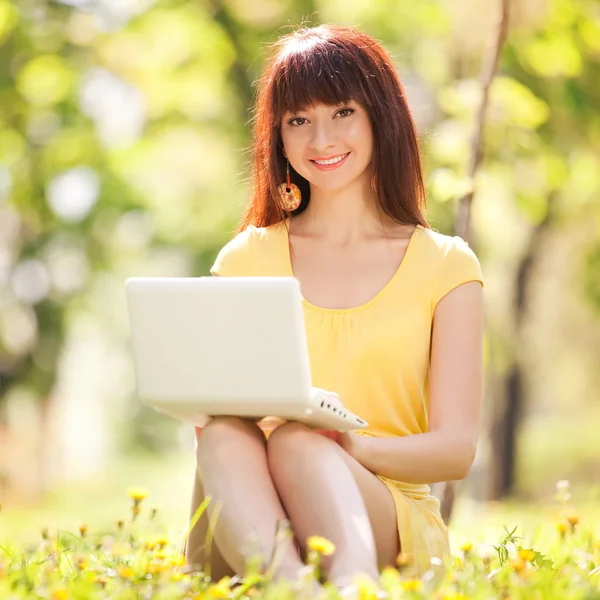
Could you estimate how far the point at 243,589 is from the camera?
6.49ft

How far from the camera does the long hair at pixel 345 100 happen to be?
2.68m

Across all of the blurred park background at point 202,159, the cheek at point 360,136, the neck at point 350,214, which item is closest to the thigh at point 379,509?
the neck at point 350,214

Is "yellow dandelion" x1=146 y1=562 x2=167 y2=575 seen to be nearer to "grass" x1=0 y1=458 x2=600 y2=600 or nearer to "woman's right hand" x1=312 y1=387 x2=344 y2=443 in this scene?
"grass" x1=0 y1=458 x2=600 y2=600

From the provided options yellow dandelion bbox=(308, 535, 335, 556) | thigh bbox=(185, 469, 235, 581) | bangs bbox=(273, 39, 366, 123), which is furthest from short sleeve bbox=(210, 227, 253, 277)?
yellow dandelion bbox=(308, 535, 335, 556)

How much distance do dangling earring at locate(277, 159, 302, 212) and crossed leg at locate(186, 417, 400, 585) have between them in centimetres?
86

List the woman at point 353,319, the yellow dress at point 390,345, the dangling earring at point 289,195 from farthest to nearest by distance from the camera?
the dangling earring at point 289,195
the yellow dress at point 390,345
the woman at point 353,319

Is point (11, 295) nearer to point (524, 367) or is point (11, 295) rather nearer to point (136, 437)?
point (524, 367)

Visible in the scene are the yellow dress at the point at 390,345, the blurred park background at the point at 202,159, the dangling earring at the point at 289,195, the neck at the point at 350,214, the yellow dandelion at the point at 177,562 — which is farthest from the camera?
the blurred park background at the point at 202,159

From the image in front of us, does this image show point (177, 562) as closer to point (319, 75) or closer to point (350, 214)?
point (350, 214)

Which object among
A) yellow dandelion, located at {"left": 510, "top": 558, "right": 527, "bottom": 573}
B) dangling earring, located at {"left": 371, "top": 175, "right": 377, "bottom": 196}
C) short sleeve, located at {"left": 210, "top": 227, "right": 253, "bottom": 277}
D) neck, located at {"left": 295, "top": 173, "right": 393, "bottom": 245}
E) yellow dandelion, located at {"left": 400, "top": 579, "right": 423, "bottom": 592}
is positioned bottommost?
yellow dandelion, located at {"left": 510, "top": 558, "right": 527, "bottom": 573}

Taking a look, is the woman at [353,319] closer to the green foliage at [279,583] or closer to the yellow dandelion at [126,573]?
the green foliage at [279,583]

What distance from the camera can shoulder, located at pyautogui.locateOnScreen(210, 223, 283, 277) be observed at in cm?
289

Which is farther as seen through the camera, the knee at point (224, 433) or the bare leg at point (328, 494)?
the knee at point (224, 433)

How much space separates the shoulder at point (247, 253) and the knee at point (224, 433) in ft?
2.29
